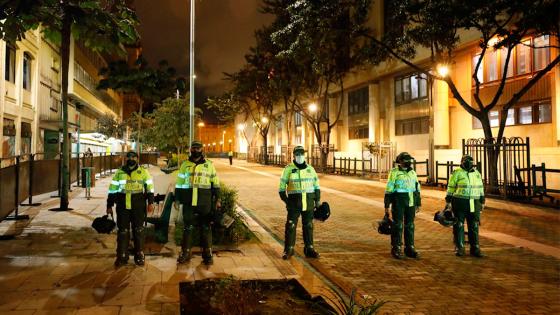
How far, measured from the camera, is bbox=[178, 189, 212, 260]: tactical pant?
7.11 m

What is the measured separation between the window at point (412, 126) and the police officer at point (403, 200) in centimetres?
2265

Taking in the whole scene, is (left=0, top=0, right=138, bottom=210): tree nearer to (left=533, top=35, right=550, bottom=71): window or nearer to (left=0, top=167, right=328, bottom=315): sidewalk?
(left=0, top=167, right=328, bottom=315): sidewalk

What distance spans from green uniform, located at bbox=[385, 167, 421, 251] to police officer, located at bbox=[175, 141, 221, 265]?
290cm

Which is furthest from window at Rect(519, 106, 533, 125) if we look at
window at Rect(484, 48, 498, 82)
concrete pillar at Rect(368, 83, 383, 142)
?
concrete pillar at Rect(368, 83, 383, 142)

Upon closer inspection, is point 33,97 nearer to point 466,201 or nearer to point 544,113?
point 466,201

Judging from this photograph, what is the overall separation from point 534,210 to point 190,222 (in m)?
11.8

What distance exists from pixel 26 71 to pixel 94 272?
21.8 metres

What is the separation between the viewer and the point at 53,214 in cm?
1193

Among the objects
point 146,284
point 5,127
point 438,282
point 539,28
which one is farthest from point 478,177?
point 5,127

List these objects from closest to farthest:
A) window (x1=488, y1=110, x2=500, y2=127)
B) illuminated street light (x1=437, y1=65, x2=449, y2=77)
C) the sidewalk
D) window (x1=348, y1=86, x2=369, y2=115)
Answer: the sidewalk
illuminated street light (x1=437, y1=65, x2=449, y2=77)
window (x1=488, y1=110, x2=500, y2=127)
window (x1=348, y1=86, x2=369, y2=115)

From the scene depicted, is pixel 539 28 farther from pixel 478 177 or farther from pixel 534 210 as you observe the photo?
pixel 478 177

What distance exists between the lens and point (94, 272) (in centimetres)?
653

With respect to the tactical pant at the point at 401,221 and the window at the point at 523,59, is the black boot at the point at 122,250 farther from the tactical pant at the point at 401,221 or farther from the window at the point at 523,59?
the window at the point at 523,59

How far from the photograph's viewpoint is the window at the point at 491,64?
24344 mm
